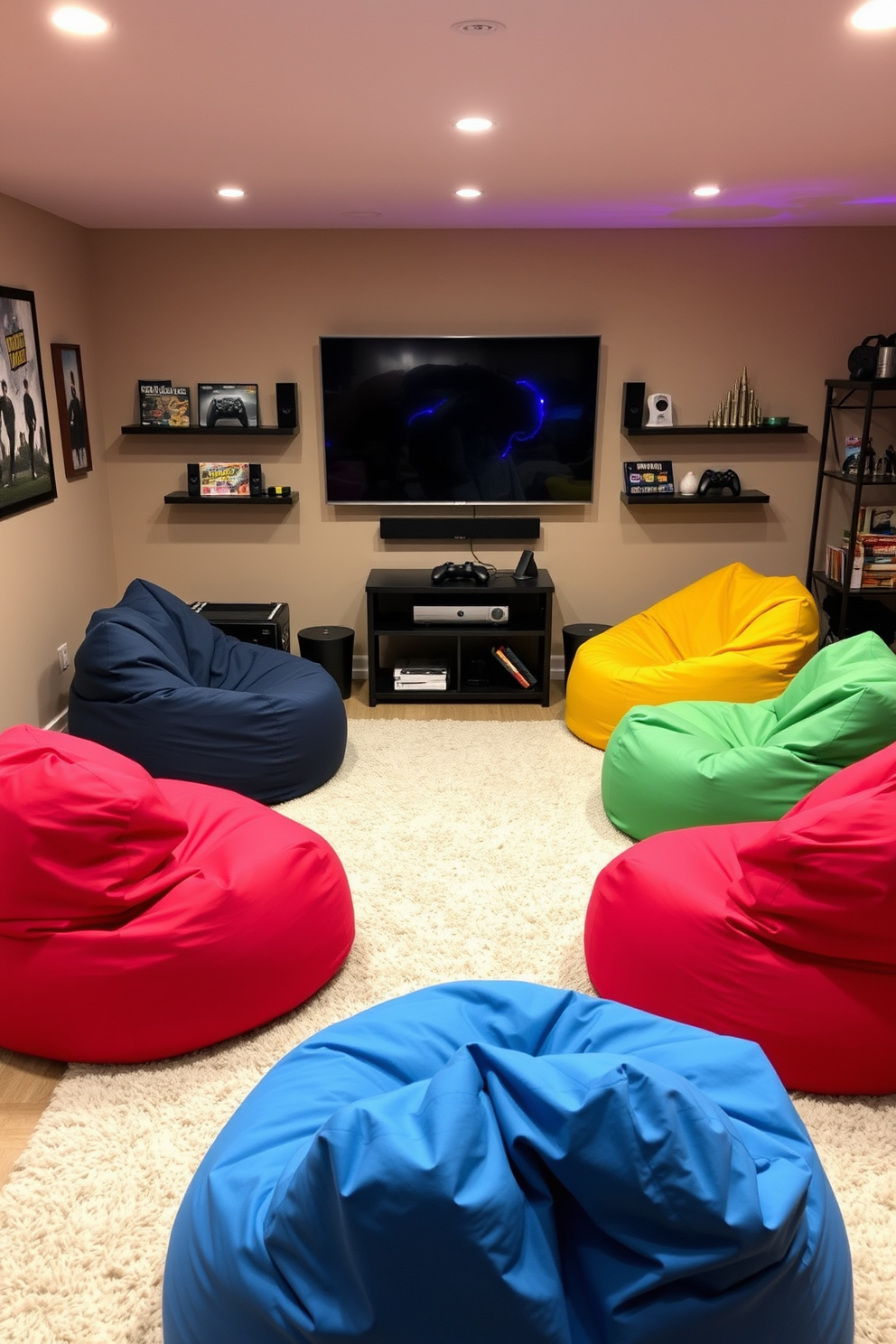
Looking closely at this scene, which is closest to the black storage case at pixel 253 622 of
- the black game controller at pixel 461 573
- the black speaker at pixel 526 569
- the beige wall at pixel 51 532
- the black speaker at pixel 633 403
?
the beige wall at pixel 51 532

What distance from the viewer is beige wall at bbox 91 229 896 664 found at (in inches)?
198

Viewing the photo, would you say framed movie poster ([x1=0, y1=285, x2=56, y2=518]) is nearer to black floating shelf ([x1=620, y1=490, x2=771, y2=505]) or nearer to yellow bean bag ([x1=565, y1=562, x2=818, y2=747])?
yellow bean bag ([x1=565, y1=562, x2=818, y2=747])

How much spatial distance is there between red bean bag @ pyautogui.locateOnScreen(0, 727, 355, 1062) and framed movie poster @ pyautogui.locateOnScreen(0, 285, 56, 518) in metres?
1.93

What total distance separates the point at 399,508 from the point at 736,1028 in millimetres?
3654

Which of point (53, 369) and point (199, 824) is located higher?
point (53, 369)

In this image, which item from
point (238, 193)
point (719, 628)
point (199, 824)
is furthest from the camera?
point (719, 628)

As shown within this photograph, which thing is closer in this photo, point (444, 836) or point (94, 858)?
point (94, 858)

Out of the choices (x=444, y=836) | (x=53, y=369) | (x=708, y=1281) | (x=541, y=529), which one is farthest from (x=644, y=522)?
(x=708, y=1281)

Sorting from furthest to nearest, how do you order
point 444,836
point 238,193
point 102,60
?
point 238,193 < point 444,836 < point 102,60

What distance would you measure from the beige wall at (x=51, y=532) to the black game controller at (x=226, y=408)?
24.1 inches

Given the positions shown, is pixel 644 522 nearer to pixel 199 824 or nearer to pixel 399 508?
pixel 399 508

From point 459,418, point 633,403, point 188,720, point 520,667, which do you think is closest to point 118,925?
point 188,720

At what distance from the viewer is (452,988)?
2.16m

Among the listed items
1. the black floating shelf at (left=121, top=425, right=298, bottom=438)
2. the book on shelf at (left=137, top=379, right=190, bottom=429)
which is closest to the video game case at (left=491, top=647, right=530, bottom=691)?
the black floating shelf at (left=121, top=425, right=298, bottom=438)
